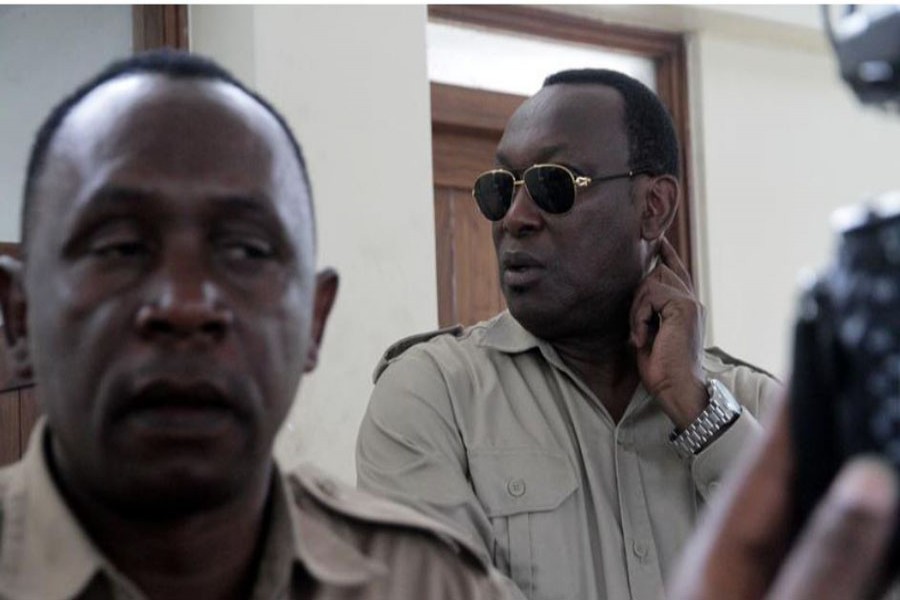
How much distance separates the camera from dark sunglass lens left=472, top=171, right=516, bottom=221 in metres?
2.33

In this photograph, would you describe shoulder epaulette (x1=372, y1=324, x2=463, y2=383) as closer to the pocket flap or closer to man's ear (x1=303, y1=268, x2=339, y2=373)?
the pocket flap

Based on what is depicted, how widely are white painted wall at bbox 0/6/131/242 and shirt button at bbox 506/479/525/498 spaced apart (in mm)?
1638

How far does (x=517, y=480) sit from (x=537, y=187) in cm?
46

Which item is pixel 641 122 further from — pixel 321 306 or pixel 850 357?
pixel 850 357

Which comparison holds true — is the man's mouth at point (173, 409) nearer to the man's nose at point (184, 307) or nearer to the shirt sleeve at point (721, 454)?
the man's nose at point (184, 307)

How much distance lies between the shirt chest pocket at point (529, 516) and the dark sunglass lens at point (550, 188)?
38 centimetres

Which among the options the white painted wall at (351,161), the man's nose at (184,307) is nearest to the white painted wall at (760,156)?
the white painted wall at (351,161)

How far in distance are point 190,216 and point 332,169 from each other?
2251 mm

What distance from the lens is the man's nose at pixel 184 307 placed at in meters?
1.15

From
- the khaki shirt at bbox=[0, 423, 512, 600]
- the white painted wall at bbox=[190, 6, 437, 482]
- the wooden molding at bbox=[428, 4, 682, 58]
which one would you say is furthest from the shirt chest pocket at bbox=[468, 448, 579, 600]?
the wooden molding at bbox=[428, 4, 682, 58]

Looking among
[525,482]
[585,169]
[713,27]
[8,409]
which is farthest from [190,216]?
[713,27]

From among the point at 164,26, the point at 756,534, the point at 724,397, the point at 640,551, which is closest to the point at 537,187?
the point at 724,397

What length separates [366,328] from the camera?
348 centimetres

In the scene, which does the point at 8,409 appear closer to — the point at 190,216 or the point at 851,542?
the point at 190,216
